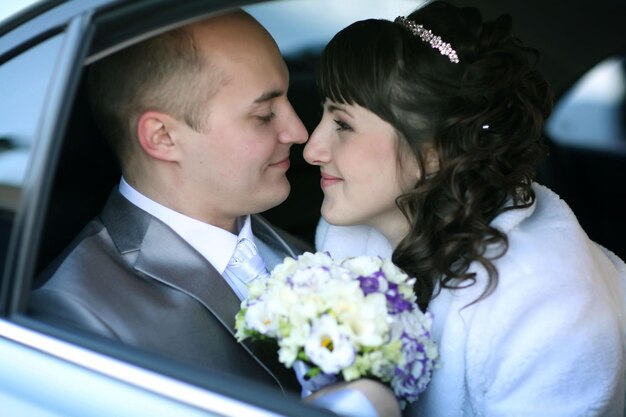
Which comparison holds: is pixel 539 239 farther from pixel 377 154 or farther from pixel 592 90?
pixel 592 90

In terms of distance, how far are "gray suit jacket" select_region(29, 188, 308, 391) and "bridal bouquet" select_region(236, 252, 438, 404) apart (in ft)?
0.56

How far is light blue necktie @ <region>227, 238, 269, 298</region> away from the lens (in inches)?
103

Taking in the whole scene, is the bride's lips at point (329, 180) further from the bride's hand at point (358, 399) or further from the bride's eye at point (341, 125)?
the bride's hand at point (358, 399)

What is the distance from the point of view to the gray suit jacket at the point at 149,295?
2043mm

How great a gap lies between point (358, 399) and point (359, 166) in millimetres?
897

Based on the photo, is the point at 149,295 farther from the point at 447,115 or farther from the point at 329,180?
the point at 447,115

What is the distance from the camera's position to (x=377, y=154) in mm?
2465

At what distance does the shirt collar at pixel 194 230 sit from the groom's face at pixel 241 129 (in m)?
0.08

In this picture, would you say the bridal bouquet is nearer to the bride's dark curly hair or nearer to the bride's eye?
the bride's dark curly hair

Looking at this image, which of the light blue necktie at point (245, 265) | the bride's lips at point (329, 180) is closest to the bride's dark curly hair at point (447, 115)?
the bride's lips at point (329, 180)

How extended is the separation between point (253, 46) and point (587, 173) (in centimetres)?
300

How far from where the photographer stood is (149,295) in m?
2.19

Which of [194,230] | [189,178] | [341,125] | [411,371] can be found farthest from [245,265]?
[411,371]

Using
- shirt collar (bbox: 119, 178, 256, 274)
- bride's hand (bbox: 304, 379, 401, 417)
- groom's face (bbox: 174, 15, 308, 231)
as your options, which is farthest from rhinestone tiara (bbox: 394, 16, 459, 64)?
bride's hand (bbox: 304, 379, 401, 417)
